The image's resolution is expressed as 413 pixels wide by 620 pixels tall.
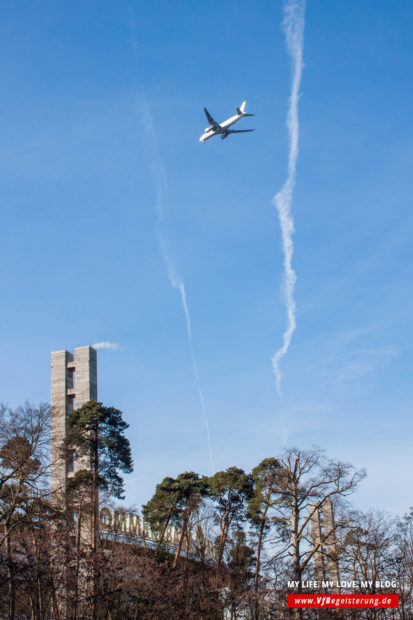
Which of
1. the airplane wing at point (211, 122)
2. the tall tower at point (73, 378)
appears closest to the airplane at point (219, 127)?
the airplane wing at point (211, 122)

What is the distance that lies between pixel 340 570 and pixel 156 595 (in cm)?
1373

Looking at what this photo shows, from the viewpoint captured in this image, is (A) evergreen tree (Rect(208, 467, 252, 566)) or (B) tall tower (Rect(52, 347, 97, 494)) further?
(B) tall tower (Rect(52, 347, 97, 494))

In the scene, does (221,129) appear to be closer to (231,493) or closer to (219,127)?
(219,127)

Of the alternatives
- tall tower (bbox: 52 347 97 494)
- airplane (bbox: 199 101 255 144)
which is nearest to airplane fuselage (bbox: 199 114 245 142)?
airplane (bbox: 199 101 255 144)

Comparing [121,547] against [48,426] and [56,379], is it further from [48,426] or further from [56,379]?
[56,379]

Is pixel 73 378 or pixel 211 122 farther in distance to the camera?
pixel 73 378

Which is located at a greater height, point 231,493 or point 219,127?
point 219,127

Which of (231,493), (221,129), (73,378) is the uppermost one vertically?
(221,129)

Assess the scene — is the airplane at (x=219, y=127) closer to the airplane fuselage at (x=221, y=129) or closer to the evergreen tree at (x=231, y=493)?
the airplane fuselage at (x=221, y=129)

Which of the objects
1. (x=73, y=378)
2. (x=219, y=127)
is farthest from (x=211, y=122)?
(x=73, y=378)

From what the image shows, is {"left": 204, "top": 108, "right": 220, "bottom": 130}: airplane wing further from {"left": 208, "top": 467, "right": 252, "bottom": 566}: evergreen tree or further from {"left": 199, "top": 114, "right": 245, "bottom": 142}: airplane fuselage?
{"left": 208, "top": 467, "right": 252, "bottom": 566}: evergreen tree

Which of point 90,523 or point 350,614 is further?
point 90,523

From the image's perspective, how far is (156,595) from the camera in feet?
116

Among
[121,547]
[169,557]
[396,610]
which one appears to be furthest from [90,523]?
[396,610]
